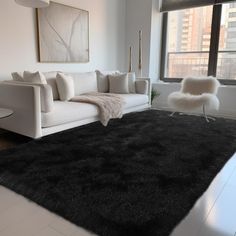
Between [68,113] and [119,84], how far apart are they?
5.16 feet

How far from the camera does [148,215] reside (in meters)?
1.50

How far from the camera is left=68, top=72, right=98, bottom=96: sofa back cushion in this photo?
13.0 feet

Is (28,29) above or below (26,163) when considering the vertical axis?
above

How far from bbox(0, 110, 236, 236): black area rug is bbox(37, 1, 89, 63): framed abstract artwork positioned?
4.85 feet

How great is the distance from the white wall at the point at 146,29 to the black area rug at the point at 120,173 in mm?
2444

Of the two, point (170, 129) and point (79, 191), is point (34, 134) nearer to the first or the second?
point (79, 191)

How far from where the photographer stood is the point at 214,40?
16.1 ft

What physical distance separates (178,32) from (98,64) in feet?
6.36

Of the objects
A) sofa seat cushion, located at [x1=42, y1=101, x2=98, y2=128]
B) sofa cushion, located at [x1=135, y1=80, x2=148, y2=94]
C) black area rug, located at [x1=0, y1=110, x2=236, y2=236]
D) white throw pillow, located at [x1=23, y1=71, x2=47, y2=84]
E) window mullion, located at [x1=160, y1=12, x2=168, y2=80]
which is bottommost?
black area rug, located at [x1=0, y1=110, x2=236, y2=236]

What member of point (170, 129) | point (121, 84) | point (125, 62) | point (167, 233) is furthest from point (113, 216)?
point (125, 62)

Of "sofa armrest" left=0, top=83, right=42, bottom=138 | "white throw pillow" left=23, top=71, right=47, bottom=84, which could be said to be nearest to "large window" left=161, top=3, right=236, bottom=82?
"white throw pillow" left=23, top=71, right=47, bottom=84

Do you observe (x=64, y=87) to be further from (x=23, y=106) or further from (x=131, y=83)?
(x=131, y=83)

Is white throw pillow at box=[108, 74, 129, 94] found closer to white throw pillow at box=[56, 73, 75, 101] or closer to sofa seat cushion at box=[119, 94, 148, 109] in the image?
sofa seat cushion at box=[119, 94, 148, 109]

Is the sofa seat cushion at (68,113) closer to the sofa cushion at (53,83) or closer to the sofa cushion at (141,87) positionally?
the sofa cushion at (53,83)
